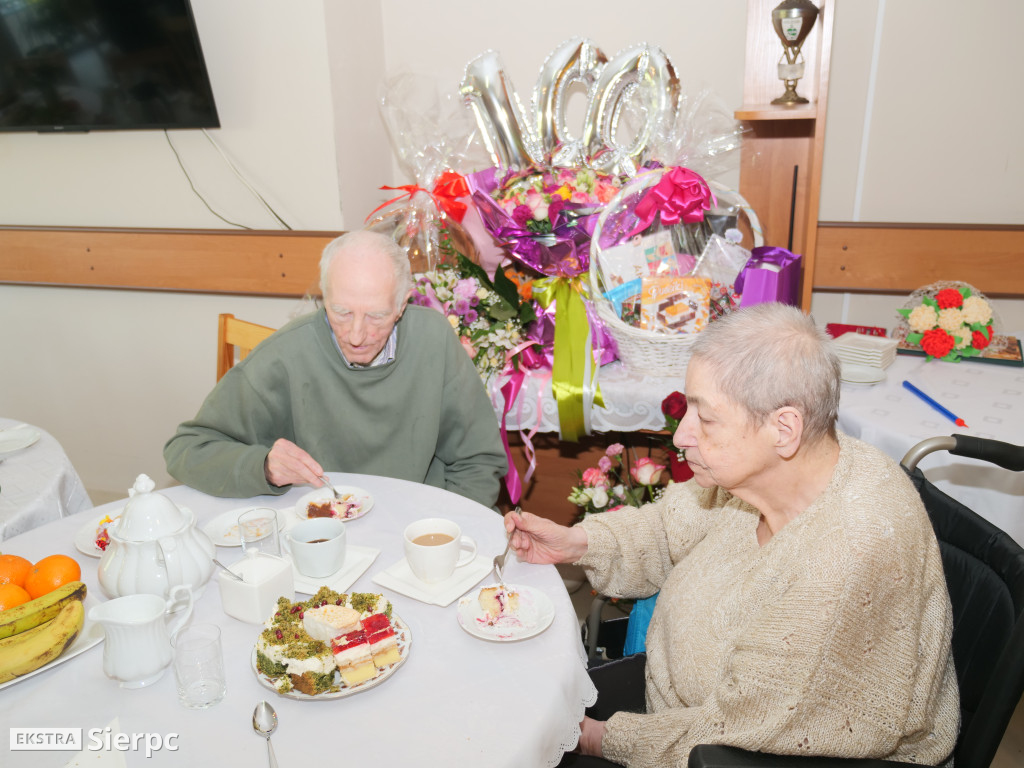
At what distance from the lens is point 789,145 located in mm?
2693

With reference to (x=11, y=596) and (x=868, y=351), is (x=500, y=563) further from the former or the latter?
(x=868, y=351)

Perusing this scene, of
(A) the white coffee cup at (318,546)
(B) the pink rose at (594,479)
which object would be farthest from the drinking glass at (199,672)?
(B) the pink rose at (594,479)

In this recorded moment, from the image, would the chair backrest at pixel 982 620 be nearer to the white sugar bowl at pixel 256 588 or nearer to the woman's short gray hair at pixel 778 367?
the woman's short gray hair at pixel 778 367

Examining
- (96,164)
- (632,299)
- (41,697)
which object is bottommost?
(41,697)

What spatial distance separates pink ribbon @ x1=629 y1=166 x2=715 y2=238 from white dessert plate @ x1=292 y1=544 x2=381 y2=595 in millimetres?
1444

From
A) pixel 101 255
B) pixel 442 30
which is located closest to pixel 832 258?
pixel 442 30

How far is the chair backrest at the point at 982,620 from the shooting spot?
101cm

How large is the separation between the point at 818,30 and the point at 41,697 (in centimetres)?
273

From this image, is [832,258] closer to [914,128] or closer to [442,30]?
[914,128]

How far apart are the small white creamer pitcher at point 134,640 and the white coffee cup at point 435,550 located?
37 centimetres

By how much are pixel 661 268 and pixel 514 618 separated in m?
1.49

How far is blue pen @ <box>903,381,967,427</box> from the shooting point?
1.89m

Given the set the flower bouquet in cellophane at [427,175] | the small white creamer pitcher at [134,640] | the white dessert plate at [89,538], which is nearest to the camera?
the small white creamer pitcher at [134,640]

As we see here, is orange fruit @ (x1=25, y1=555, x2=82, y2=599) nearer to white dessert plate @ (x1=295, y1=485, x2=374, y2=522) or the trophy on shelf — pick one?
white dessert plate @ (x1=295, y1=485, x2=374, y2=522)
